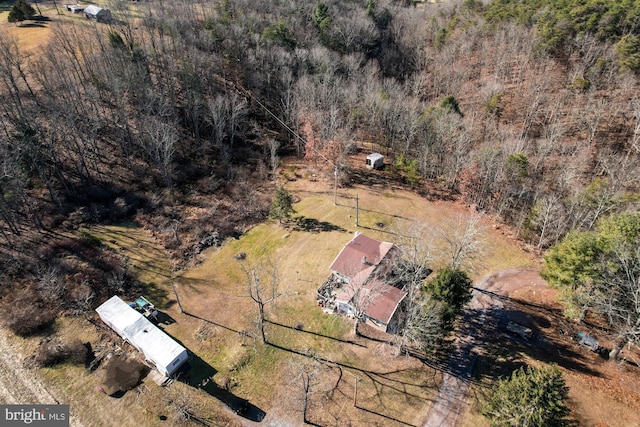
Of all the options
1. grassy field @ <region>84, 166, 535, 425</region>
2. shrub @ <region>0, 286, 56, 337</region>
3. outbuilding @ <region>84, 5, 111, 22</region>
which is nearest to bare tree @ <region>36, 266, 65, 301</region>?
shrub @ <region>0, 286, 56, 337</region>

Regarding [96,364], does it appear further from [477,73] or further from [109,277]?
[477,73]

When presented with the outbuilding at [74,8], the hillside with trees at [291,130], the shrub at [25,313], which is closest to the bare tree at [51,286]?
the hillside with trees at [291,130]

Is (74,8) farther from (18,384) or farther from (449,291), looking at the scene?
(449,291)

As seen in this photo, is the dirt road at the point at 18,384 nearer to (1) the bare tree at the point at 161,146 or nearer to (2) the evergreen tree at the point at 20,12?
(1) the bare tree at the point at 161,146

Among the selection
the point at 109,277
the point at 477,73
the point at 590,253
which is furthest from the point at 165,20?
the point at 590,253

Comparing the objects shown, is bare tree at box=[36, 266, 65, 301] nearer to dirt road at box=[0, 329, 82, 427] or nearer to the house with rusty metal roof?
dirt road at box=[0, 329, 82, 427]

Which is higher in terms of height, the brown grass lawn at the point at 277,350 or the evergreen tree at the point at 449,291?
the evergreen tree at the point at 449,291
